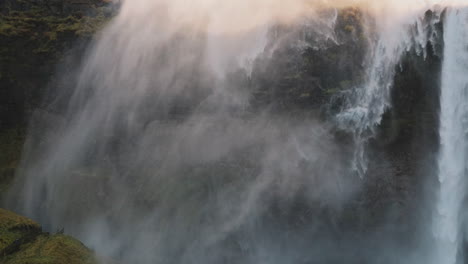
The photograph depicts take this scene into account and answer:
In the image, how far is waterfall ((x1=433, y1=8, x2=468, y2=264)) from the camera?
16.2 metres

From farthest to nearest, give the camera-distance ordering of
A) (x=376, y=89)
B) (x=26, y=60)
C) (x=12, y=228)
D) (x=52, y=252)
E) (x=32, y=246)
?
(x=26, y=60) → (x=376, y=89) → (x=12, y=228) → (x=32, y=246) → (x=52, y=252)

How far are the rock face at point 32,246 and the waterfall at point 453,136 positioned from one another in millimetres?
13380

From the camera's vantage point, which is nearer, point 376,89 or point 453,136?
point 453,136

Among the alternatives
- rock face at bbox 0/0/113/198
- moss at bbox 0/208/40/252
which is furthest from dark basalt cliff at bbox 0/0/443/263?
moss at bbox 0/208/40/252

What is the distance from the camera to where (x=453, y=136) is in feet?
54.0

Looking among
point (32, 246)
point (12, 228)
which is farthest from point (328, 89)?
point (12, 228)

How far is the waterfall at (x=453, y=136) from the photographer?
16203 millimetres

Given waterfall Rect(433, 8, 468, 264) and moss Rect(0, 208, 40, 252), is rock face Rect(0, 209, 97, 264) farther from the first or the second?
waterfall Rect(433, 8, 468, 264)

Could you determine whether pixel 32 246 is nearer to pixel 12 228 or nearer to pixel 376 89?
pixel 12 228

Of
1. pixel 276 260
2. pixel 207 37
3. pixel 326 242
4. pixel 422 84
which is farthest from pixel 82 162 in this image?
pixel 422 84

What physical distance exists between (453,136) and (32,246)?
15.5 metres

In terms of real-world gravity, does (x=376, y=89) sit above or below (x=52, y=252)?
above

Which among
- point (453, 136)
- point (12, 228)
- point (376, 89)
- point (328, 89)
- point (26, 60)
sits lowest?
point (453, 136)

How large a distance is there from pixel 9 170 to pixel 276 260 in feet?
42.9
